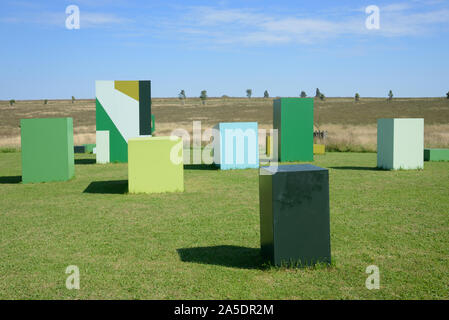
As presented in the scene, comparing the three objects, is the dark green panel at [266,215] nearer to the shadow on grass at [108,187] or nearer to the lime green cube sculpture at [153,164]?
the lime green cube sculpture at [153,164]

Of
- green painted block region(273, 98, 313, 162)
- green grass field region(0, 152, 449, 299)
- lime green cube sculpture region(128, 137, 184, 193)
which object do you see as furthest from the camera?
green painted block region(273, 98, 313, 162)

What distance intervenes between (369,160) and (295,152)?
304 cm

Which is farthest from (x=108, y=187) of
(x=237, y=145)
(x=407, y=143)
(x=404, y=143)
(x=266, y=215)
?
(x=407, y=143)

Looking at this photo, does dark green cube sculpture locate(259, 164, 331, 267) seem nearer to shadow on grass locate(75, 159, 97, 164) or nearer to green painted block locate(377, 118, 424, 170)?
green painted block locate(377, 118, 424, 170)

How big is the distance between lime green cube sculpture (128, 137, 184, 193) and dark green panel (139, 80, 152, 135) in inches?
343

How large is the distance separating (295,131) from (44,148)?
10179 millimetres

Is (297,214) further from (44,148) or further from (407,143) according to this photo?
(407,143)

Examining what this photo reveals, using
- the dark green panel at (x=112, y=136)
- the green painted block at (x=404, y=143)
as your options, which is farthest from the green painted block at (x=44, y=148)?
the green painted block at (x=404, y=143)

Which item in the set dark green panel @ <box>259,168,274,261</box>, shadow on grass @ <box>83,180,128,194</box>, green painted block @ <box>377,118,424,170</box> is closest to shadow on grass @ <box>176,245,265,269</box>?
dark green panel @ <box>259,168,274,261</box>

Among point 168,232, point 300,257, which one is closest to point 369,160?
point 168,232

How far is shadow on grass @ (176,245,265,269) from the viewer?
603 centimetres

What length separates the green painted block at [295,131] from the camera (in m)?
19.7

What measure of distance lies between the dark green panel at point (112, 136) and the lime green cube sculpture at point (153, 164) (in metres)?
8.66

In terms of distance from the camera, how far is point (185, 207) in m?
9.86
